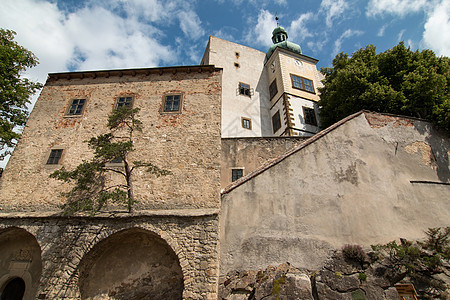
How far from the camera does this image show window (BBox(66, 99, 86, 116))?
468 inches

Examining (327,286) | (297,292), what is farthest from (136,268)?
(327,286)

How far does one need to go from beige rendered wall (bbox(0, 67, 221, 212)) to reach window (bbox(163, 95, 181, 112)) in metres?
0.29

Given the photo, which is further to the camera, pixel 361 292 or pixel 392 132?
pixel 392 132

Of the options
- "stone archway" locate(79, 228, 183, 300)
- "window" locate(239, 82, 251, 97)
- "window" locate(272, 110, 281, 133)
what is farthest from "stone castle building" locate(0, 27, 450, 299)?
"window" locate(239, 82, 251, 97)

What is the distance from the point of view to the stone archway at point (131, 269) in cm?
805

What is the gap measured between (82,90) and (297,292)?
13043 mm

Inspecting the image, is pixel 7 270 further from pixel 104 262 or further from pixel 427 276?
pixel 427 276

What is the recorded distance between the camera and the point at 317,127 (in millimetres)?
18922

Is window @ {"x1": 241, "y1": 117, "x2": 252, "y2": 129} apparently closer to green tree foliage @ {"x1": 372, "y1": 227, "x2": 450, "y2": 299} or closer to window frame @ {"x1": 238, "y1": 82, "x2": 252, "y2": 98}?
window frame @ {"x1": 238, "y1": 82, "x2": 252, "y2": 98}

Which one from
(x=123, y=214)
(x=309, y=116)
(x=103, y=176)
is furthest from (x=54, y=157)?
(x=309, y=116)

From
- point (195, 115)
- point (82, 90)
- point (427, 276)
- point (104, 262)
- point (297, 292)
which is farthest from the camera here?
point (82, 90)

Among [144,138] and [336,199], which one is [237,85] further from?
[336,199]

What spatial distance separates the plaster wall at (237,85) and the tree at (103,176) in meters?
9.01

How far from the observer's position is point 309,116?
1916 cm
